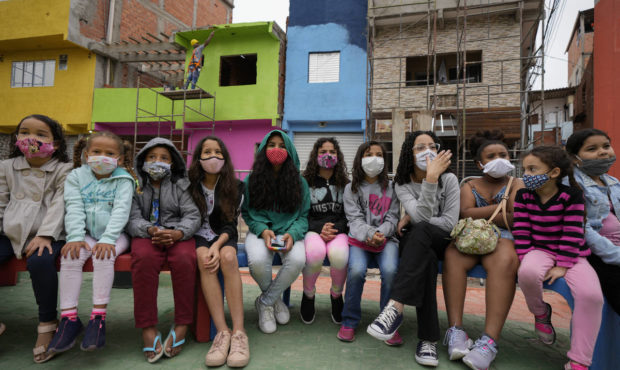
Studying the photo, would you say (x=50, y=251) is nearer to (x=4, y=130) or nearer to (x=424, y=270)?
(x=424, y=270)

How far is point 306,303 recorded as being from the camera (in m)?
2.86

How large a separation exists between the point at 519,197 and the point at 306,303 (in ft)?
6.08

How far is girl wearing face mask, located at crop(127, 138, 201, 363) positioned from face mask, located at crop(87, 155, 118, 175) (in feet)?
0.64

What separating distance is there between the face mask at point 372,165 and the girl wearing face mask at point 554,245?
1054 mm

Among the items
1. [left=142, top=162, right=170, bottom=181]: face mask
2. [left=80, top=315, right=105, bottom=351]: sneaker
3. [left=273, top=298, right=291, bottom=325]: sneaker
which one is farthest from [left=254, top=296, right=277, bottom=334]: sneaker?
[left=142, top=162, right=170, bottom=181]: face mask

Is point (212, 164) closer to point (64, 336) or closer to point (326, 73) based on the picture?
point (64, 336)

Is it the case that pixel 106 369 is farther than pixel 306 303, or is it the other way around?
pixel 306 303

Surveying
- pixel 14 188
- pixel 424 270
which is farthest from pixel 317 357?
pixel 14 188

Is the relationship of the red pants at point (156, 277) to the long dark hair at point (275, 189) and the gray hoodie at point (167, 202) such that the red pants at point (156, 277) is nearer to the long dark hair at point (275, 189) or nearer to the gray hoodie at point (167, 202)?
the gray hoodie at point (167, 202)

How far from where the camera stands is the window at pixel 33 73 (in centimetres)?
1260

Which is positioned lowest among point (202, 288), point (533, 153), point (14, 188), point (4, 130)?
point (202, 288)

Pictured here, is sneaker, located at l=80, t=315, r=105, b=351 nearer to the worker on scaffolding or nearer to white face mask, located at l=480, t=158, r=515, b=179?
white face mask, located at l=480, t=158, r=515, b=179

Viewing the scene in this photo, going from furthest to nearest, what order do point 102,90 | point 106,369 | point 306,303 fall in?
point 102,90, point 306,303, point 106,369

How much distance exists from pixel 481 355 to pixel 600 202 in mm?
1359
